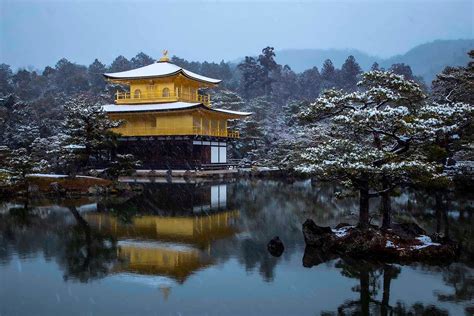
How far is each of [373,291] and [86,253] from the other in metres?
6.18

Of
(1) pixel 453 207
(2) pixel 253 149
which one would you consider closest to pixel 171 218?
(1) pixel 453 207

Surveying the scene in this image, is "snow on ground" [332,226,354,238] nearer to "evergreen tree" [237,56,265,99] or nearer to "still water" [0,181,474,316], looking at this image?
"still water" [0,181,474,316]

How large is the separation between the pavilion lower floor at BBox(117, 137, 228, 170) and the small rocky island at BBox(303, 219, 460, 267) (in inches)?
961

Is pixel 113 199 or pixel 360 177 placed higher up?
pixel 360 177

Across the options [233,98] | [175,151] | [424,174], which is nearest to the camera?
[424,174]

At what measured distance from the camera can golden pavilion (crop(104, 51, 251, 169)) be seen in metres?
35.3

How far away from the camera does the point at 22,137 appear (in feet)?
119

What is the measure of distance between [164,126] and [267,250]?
26.3 metres

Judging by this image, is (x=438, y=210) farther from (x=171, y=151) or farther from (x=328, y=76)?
(x=328, y=76)

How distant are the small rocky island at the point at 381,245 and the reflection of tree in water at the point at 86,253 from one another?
4.24 metres

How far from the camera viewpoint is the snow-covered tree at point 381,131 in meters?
10.1

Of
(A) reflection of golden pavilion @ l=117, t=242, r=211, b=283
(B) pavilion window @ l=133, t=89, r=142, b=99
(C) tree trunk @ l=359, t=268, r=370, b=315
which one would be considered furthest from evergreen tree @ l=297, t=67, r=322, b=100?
(C) tree trunk @ l=359, t=268, r=370, b=315

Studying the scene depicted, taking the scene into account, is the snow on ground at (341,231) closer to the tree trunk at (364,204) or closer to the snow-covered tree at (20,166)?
the tree trunk at (364,204)

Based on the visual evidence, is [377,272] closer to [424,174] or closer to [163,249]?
[424,174]
